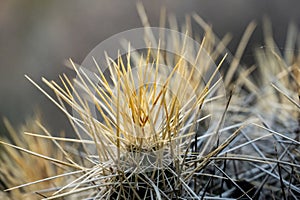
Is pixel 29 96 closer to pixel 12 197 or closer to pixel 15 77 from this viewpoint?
pixel 15 77

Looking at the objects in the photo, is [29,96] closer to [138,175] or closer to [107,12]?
[107,12]

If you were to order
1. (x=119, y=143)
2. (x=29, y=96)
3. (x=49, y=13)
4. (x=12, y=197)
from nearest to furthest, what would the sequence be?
1. (x=119, y=143)
2. (x=12, y=197)
3. (x=29, y=96)
4. (x=49, y=13)

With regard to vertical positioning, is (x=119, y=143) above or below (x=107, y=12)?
below

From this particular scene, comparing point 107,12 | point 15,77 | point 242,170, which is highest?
point 107,12

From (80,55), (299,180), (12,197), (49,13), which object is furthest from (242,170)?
(49,13)

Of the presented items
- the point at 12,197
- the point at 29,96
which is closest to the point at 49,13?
the point at 29,96

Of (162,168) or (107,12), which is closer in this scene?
(162,168)

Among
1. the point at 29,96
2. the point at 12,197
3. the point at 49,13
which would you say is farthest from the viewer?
the point at 49,13
